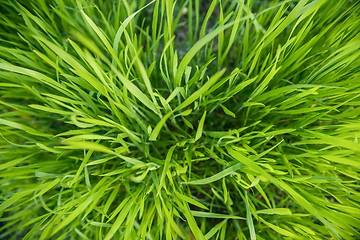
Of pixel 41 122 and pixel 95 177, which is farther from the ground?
pixel 41 122

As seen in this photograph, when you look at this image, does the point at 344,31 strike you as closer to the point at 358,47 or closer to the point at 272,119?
the point at 358,47

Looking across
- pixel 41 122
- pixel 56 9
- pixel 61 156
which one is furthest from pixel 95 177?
pixel 56 9

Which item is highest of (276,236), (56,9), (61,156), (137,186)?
(56,9)

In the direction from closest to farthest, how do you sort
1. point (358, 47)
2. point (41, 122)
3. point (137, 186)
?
point (358, 47), point (137, 186), point (41, 122)

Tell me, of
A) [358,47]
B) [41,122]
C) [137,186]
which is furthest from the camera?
[41,122]

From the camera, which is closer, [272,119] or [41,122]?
[272,119]

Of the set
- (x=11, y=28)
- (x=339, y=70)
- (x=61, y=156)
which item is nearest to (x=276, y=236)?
(x=339, y=70)
